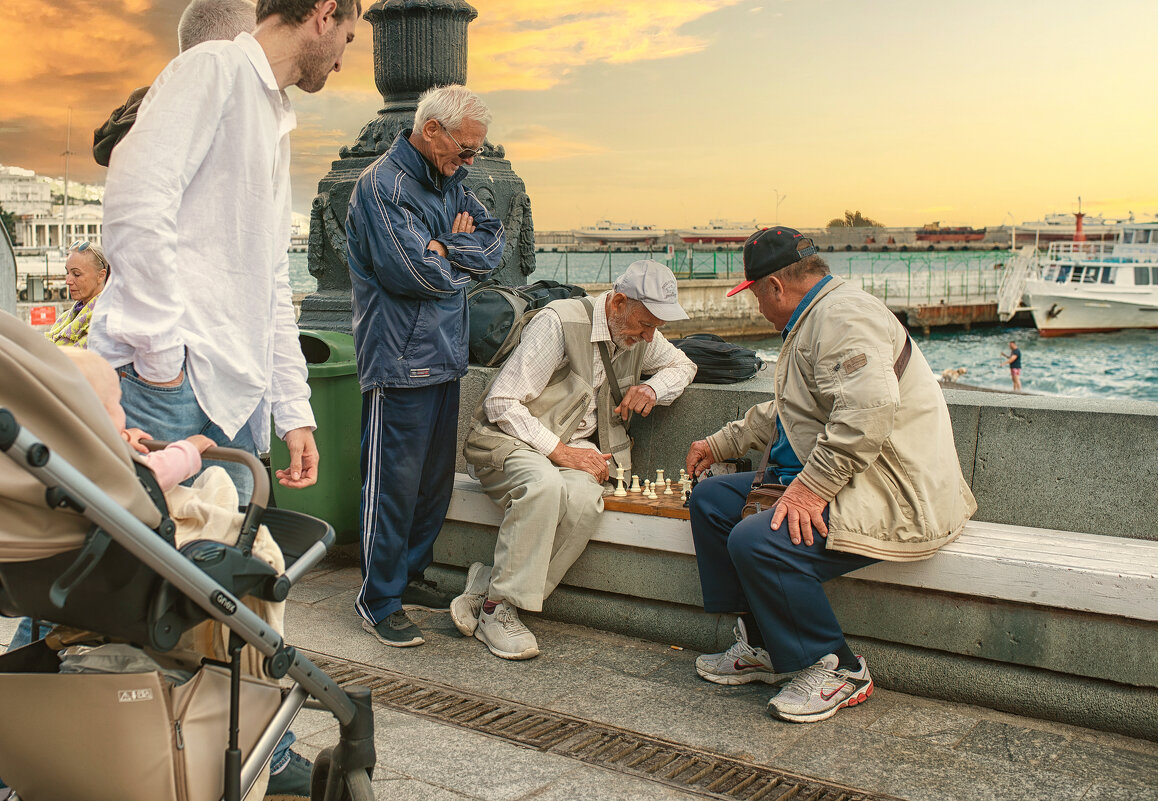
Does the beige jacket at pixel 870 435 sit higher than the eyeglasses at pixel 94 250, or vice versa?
the eyeglasses at pixel 94 250

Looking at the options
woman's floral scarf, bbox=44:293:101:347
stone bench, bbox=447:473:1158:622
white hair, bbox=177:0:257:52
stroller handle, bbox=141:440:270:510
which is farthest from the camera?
woman's floral scarf, bbox=44:293:101:347

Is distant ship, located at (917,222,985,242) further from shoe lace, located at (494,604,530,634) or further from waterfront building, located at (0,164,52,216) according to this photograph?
shoe lace, located at (494,604,530,634)

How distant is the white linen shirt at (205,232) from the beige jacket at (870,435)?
1.81 metres

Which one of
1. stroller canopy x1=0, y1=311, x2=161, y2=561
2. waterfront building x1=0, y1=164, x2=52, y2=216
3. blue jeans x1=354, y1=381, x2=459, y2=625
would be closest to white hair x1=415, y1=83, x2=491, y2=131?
blue jeans x1=354, y1=381, x2=459, y2=625

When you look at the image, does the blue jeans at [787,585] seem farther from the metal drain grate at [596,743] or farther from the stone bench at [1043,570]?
the metal drain grate at [596,743]

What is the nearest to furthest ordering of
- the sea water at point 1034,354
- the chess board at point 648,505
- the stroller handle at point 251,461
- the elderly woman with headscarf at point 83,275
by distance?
the stroller handle at point 251,461
the chess board at point 648,505
the elderly woman with headscarf at point 83,275
the sea water at point 1034,354

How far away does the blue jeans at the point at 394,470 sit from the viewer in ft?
14.7

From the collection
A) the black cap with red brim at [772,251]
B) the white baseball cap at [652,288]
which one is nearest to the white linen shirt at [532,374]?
the white baseball cap at [652,288]

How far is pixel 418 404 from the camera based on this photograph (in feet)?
14.7

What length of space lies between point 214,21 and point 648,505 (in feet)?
8.11

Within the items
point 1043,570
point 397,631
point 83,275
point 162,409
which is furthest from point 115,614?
point 83,275

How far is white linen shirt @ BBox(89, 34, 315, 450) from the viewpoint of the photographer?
2605 mm

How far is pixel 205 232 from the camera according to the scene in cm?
278

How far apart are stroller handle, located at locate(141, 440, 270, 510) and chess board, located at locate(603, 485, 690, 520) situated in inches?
84.3
